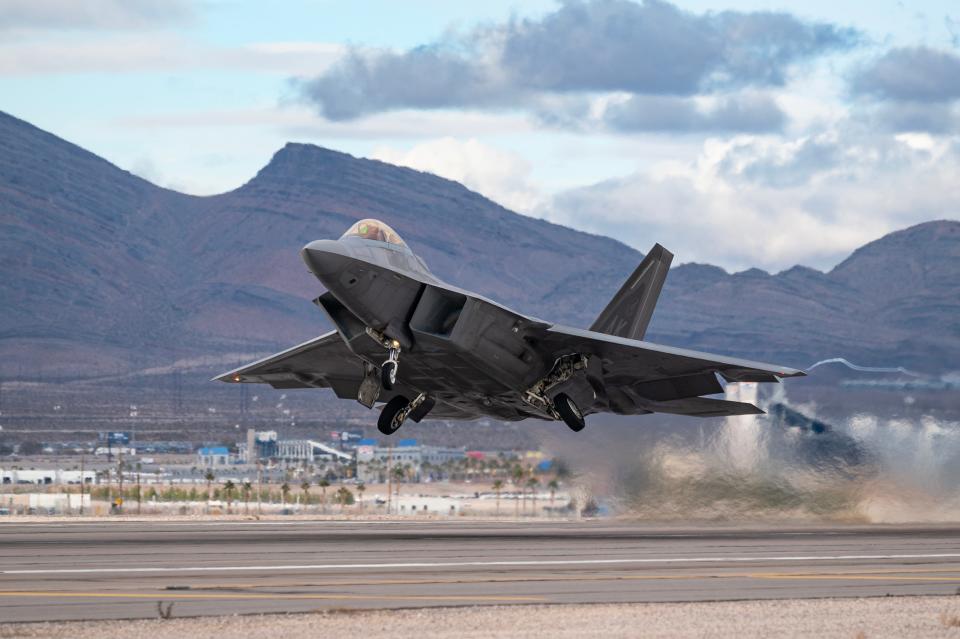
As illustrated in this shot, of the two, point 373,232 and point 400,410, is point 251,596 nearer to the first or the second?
point 373,232

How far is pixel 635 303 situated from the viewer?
31.6m

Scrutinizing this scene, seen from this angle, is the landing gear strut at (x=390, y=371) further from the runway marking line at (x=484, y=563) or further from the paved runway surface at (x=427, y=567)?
the runway marking line at (x=484, y=563)

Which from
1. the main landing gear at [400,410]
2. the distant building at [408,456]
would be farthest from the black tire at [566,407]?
the distant building at [408,456]

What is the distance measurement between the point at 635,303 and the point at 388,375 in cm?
904

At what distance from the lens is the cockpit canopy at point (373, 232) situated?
974 inches

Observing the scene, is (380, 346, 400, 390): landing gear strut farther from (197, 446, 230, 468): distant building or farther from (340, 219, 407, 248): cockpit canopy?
(197, 446, 230, 468): distant building

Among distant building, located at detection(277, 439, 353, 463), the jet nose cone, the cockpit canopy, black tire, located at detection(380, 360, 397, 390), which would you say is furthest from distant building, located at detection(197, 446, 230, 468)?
the jet nose cone

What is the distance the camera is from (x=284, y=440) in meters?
183

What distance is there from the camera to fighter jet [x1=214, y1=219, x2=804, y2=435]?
24.3 metres

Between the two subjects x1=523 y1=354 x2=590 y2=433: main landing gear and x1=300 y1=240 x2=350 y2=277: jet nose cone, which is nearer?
x1=300 y1=240 x2=350 y2=277: jet nose cone

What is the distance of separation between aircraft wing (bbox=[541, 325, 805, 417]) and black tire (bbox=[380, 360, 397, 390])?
10.6ft

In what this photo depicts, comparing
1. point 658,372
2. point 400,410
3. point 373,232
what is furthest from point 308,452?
point 373,232

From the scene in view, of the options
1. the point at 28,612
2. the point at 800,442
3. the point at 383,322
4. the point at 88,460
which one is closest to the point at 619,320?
the point at 800,442

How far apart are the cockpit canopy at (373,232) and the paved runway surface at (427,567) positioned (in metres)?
5.39
